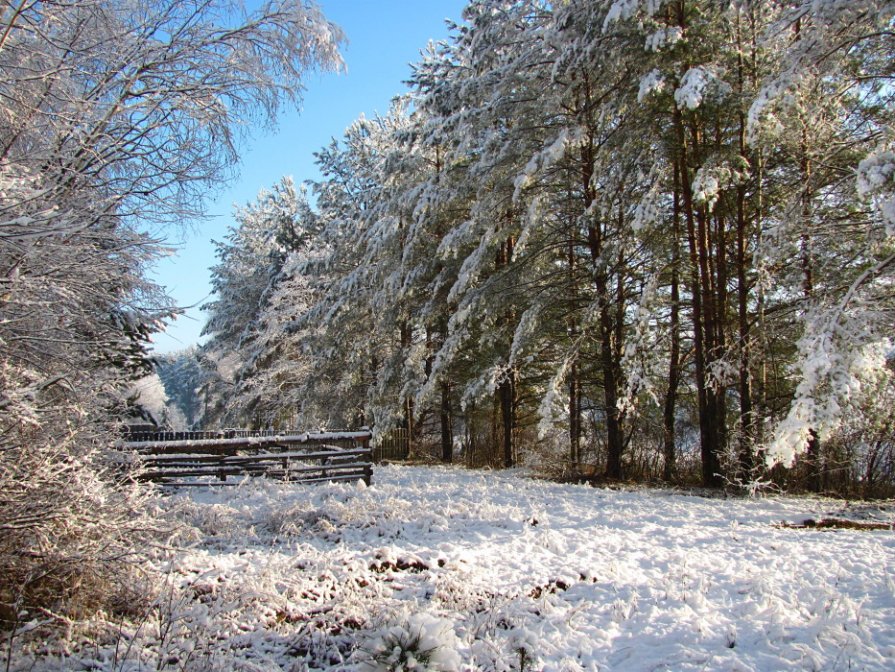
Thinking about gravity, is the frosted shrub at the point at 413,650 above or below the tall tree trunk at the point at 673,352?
below

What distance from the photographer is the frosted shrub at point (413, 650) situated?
3.12 meters

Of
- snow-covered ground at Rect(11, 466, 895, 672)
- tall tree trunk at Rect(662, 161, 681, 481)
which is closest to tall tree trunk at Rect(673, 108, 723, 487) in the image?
tall tree trunk at Rect(662, 161, 681, 481)

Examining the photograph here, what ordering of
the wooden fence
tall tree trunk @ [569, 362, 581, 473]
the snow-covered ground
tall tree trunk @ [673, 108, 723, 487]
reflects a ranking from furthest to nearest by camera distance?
tall tree trunk @ [569, 362, 581, 473]
tall tree trunk @ [673, 108, 723, 487]
the wooden fence
the snow-covered ground

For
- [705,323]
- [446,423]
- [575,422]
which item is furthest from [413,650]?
[446,423]

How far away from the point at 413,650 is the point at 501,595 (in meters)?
2.06

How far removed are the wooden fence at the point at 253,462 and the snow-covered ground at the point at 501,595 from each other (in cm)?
259

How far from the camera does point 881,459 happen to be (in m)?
11.4

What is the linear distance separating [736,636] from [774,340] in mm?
8755

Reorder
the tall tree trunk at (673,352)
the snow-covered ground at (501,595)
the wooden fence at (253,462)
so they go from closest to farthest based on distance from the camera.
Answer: the snow-covered ground at (501,595) < the wooden fence at (253,462) < the tall tree trunk at (673,352)

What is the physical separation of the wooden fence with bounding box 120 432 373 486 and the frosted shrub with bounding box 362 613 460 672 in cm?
868

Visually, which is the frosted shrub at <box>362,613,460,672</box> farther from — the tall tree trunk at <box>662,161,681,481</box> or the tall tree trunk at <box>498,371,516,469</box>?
the tall tree trunk at <box>498,371,516,469</box>

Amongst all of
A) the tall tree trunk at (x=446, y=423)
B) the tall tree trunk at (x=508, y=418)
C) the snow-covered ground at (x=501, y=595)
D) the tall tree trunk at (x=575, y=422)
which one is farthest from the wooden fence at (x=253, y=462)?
the tall tree trunk at (x=446, y=423)

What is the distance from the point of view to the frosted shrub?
3123mm

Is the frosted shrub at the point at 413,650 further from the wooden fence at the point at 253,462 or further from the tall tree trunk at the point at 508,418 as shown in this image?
the tall tree trunk at the point at 508,418
